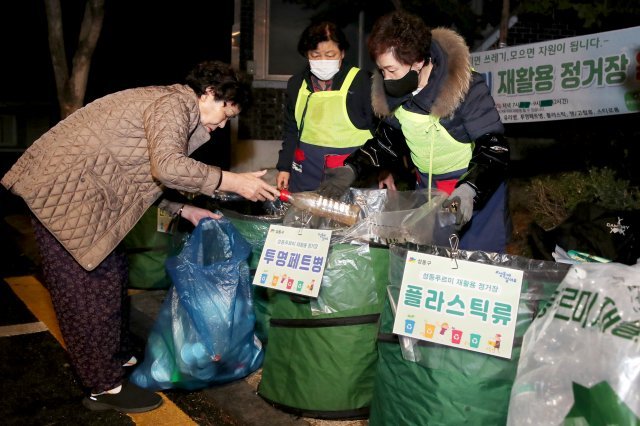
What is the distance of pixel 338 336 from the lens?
10.4 ft

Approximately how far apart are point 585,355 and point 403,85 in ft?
4.92

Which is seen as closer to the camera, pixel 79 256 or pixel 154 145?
pixel 154 145

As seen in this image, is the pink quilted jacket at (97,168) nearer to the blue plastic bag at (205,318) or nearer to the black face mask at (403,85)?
the blue plastic bag at (205,318)

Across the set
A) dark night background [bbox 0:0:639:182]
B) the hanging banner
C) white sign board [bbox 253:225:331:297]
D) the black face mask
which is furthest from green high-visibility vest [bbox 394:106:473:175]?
dark night background [bbox 0:0:639:182]

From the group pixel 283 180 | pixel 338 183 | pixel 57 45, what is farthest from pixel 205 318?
pixel 57 45

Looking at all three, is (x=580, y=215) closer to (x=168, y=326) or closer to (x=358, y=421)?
(x=358, y=421)

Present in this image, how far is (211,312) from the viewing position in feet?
11.5

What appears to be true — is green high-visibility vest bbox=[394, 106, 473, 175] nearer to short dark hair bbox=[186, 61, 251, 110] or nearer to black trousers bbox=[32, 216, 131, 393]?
short dark hair bbox=[186, 61, 251, 110]

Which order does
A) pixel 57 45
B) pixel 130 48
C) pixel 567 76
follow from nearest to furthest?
pixel 567 76, pixel 57 45, pixel 130 48

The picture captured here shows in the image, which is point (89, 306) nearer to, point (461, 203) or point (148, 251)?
point (461, 203)

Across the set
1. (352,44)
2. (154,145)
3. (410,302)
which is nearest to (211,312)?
(154,145)

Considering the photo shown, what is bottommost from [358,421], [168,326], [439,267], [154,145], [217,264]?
[358,421]

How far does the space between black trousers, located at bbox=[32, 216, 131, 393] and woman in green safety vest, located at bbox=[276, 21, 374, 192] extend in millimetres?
1403

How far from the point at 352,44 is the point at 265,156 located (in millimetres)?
2398
